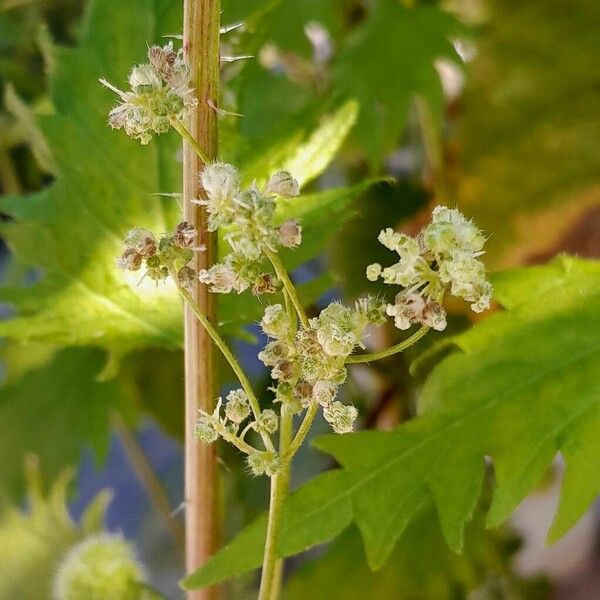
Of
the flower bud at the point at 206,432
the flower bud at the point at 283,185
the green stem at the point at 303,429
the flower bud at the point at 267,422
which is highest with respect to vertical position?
the flower bud at the point at 283,185

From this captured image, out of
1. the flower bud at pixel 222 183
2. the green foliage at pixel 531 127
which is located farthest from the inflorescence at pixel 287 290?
the green foliage at pixel 531 127

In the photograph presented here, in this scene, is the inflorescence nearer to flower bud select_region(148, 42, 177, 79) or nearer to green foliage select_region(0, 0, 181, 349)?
flower bud select_region(148, 42, 177, 79)

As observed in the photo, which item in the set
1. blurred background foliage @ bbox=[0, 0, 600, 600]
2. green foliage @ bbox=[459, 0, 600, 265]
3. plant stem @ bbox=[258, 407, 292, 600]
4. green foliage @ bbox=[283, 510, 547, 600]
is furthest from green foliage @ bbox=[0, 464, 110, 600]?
green foliage @ bbox=[459, 0, 600, 265]

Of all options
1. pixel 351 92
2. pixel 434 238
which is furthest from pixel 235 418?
pixel 351 92

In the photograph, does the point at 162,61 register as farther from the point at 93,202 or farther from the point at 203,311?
the point at 93,202

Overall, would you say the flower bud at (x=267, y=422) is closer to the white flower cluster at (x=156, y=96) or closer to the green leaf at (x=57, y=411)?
the white flower cluster at (x=156, y=96)
